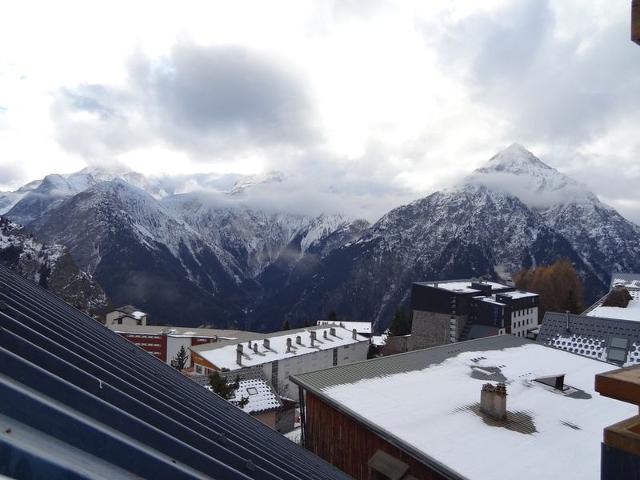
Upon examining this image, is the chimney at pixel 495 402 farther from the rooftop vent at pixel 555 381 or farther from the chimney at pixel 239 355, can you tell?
the chimney at pixel 239 355

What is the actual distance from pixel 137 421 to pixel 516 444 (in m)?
10.9

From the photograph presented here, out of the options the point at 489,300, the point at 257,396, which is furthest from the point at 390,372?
the point at 489,300

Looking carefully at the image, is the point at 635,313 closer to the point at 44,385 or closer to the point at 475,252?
the point at 44,385

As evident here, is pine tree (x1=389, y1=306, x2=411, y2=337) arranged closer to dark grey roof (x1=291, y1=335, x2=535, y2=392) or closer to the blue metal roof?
dark grey roof (x1=291, y1=335, x2=535, y2=392)

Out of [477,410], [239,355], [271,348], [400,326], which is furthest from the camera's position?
[400,326]

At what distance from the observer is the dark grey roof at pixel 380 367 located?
15.2m

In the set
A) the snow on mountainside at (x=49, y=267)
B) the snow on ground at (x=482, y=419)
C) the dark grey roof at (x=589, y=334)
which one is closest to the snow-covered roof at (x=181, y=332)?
the snow on mountainside at (x=49, y=267)

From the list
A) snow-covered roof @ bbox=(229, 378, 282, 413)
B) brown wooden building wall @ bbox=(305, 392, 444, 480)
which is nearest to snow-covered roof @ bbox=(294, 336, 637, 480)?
brown wooden building wall @ bbox=(305, 392, 444, 480)

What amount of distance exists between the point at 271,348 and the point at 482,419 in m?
41.6

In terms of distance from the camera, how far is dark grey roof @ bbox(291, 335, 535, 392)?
15.2 metres

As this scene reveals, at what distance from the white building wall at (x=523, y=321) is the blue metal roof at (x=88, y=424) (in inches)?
2440

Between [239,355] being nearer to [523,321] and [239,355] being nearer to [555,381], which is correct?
[555,381]

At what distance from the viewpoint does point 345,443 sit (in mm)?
13414

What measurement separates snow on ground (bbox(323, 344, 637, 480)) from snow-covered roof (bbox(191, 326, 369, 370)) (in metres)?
32.2
